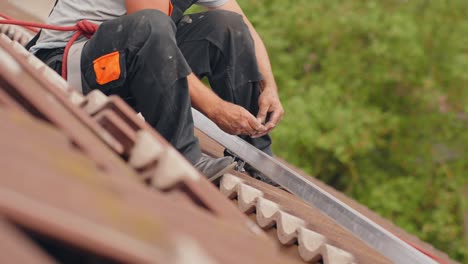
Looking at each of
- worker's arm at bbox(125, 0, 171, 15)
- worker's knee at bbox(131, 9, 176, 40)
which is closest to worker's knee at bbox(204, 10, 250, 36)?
worker's arm at bbox(125, 0, 171, 15)

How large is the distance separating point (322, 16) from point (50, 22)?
6.63m

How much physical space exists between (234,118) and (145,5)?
0.48 m

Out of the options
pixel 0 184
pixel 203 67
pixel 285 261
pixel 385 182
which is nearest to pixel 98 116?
pixel 285 261

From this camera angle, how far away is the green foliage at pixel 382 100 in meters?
8.59

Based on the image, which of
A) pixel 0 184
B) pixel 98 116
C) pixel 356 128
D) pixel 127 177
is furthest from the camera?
pixel 356 128

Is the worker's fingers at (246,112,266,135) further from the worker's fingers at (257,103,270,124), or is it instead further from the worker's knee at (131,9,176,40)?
the worker's knee at (131,9,176,40)

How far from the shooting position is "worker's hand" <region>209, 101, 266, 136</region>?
2674 millimetres

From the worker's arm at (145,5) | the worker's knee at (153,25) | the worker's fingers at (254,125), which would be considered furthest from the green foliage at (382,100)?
the worker's knee at (153,25)

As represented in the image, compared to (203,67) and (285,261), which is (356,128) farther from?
(285,261)

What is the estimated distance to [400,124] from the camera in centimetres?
905

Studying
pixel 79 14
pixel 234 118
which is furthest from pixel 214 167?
pixel 79 14

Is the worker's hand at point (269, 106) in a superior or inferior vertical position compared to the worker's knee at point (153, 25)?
inferior

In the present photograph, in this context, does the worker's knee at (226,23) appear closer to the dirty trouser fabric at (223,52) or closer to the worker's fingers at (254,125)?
the dirty trouser fabric at (223,52)

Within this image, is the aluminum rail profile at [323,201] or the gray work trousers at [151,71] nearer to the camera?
the aluminum rail profile at [323,201]
